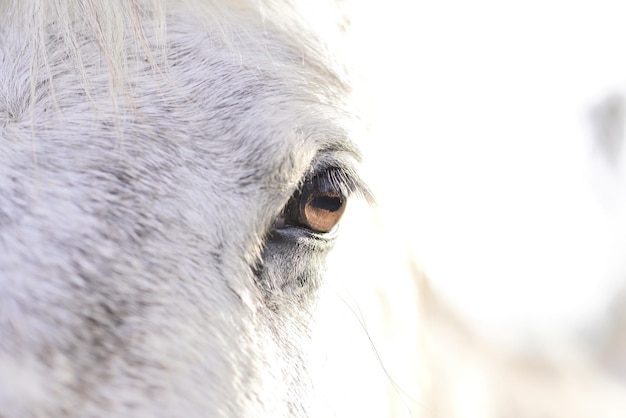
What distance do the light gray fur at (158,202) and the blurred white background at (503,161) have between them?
0.21m

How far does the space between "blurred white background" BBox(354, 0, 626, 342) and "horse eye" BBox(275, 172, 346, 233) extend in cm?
14

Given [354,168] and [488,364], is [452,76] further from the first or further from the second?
[354,168]

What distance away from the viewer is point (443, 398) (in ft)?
4.19

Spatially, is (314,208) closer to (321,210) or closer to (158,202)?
(321,210)

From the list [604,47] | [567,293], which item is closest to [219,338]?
[567,293]

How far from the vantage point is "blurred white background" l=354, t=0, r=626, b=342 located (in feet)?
3.69

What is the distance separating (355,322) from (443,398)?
453 mm

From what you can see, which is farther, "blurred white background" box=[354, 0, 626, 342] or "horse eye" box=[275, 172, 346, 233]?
"blurred white background" box=[354, 0, 626, 342]

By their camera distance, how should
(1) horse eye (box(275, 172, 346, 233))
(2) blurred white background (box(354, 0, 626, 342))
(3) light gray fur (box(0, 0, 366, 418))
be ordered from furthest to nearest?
(2) blurred white background (box(354, 0, 626, 342))
(1) horse eye (box(275, 172, 346, 233))
(3) light gray fur (box(0, 0, 366, 418))

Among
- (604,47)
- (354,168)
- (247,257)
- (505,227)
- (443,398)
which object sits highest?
(604,47)

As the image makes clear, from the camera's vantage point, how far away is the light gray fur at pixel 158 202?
52cm

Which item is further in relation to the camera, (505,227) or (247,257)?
(505,227)

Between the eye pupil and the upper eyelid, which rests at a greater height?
the upper eyelid

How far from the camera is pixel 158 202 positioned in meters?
0.59
